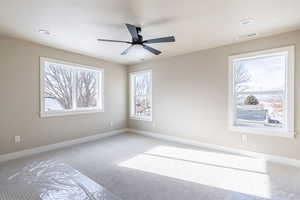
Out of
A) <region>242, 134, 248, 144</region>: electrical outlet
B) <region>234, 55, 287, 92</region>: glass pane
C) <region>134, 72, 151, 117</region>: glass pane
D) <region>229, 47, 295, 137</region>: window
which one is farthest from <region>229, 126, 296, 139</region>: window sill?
<region>134, 72, 151, 117</region>: glass pane

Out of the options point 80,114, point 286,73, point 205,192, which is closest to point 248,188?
point 205,192

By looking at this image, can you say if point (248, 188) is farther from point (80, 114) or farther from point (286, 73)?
point (80, 114)

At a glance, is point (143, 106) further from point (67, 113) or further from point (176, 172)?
point (176, 172)

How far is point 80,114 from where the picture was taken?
4.39 meters

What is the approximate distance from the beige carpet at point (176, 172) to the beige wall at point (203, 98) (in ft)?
1.40

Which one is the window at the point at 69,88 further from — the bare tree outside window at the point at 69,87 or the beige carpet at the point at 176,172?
the beige carpet at the point at 176,172

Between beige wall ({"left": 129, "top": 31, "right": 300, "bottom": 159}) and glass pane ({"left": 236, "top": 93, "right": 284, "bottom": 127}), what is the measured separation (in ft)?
0.89

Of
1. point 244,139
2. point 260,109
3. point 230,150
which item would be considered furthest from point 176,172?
point 260,109

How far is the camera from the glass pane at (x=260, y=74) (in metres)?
3.11

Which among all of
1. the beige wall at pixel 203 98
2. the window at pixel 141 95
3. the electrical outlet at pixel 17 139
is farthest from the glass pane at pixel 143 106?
the electrical outlet at pixel 17 139

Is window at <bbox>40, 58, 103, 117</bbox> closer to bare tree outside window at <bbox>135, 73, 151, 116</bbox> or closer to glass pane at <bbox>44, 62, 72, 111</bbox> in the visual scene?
glass pane at <bbox>44, 62, 72, 111</bbox>

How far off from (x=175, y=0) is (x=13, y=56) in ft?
11.4

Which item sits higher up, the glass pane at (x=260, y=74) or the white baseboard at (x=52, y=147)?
the glass pane at (x=260, y=74)

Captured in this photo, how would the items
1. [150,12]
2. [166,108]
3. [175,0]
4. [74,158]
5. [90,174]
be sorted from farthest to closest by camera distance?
[166,108]
[74,158]
[90,174]
[150,12]
[175,0]
